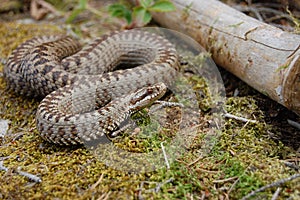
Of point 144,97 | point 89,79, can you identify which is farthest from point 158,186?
point 89,79

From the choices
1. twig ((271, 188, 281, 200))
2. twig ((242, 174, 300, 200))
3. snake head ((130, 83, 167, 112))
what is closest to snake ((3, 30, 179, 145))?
snake head ((130, 83, 167, 112))

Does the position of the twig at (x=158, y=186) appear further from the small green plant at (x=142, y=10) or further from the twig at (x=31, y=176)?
the small green plant at (x=142, y=10)

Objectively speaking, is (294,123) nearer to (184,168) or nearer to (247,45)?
(247,45)

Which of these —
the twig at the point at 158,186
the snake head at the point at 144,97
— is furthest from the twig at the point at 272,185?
the snake head at the point at 144,97

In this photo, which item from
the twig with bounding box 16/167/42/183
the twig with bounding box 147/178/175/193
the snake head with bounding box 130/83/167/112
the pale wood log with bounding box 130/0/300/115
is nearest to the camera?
the twig with bounding box 147/178/175/193

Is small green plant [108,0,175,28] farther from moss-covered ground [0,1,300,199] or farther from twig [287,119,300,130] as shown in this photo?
twig [287,119,300,130]

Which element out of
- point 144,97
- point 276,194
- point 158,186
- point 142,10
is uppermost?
point 142,10
